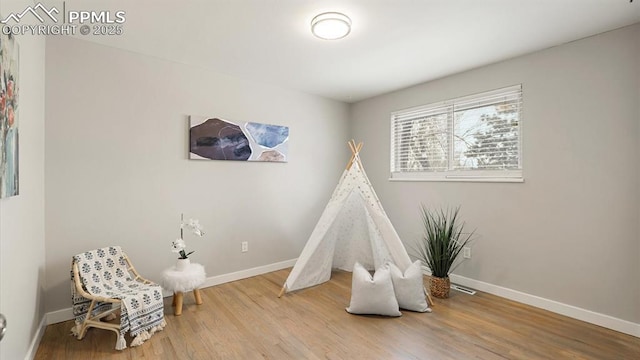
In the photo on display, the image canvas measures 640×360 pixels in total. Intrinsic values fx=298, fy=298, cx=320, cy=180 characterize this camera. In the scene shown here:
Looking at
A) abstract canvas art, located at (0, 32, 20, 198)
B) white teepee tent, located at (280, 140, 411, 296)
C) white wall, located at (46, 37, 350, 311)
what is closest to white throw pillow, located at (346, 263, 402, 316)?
white teepee tent, located at (280, 140, 411, 296)

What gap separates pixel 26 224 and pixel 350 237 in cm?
298

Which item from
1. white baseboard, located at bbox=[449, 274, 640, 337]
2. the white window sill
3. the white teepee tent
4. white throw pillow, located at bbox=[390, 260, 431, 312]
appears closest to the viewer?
white baseboard, located at bbox=[449, 274, 640, 337]

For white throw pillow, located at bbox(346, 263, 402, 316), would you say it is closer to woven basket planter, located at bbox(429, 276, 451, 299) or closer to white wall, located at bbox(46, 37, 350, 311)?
woven basket planter, located at bbox(429, 276, 451, 299)

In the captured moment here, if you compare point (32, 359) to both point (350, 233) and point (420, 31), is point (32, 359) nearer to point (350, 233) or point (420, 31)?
point (350, 233)

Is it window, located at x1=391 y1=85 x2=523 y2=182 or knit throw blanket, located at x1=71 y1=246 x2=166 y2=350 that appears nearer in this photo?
knit throw blanket, located at x1=71 y1=246 x2=166 y2=350

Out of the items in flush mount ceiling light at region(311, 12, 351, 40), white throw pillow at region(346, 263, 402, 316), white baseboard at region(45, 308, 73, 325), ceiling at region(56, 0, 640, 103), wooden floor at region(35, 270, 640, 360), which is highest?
ceiling at region(56, 0, 640, 103)

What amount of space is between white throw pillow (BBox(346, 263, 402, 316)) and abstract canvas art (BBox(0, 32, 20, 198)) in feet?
7.89

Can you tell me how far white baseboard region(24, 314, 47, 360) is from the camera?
6.41ft

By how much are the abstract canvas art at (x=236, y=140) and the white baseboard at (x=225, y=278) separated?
138 cm

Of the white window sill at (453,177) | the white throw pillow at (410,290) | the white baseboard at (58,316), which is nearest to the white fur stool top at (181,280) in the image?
the white baseboard at (58,316)

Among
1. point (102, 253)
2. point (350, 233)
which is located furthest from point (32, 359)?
point (350, 233)

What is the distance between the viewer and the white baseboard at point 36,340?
6.41ft

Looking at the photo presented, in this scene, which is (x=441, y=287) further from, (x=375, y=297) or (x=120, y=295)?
(x=120, y=295)

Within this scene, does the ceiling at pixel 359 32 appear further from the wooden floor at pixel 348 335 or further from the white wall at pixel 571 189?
the wooden floor at pixel 348 335
